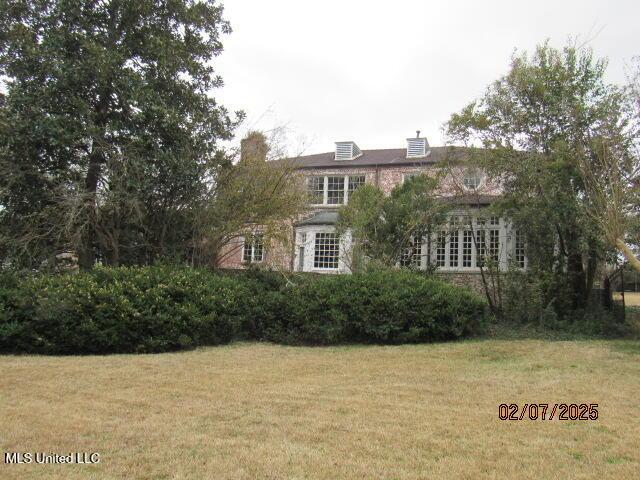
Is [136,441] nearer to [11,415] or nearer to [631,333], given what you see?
[11,415]

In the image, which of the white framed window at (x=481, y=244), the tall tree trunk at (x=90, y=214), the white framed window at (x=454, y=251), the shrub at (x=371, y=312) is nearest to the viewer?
the shrub at (x=371, y=312)

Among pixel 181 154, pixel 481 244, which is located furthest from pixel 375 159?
pixel 181 154

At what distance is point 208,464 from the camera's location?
177 inches

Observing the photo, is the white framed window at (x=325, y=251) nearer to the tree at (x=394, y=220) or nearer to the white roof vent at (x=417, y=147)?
the tree at (x=394, y=220)

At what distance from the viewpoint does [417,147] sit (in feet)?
89.9

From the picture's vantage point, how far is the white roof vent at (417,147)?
27.2m

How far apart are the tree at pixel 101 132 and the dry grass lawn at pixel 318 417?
418cm

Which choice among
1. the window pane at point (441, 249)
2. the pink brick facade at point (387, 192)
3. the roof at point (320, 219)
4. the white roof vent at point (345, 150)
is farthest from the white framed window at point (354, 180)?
the window pane at point (441, 249)

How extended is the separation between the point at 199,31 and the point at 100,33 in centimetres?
282

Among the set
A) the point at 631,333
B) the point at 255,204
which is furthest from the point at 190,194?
the point at 631,333

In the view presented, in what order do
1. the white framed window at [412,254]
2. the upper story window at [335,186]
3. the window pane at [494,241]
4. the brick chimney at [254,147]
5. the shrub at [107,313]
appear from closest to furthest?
the shrub at [107,313]
the brick chimney at [254,147]
the white framed window at [412,254]
the window pane at [494,241]
the upper story window at [335,186]

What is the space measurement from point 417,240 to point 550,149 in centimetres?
526

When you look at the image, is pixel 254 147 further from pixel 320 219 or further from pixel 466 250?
pixel 466 250

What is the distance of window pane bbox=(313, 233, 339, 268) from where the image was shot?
74.4 feet
